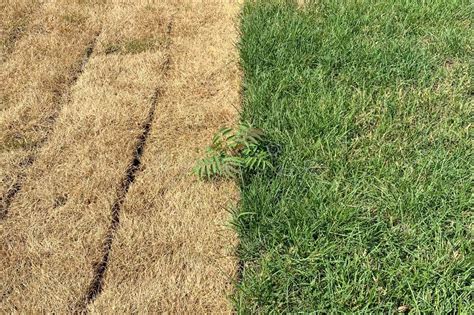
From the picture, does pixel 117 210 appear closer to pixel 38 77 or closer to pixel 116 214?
pixel 116 214

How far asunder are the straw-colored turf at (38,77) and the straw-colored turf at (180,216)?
0.78 m

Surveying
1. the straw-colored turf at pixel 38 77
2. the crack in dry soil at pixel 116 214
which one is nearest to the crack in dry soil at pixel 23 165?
the straw-colored turf at pixel 38 77

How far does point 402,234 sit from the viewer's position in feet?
7.52

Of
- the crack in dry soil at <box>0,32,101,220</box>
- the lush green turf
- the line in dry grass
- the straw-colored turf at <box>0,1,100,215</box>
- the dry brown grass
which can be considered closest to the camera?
the lush green turf

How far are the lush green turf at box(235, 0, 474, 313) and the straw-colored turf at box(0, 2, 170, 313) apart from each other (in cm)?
82

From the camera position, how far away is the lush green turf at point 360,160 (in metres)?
2.10

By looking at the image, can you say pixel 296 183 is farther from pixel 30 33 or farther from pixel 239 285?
pixel 30 33

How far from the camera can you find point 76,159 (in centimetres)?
293

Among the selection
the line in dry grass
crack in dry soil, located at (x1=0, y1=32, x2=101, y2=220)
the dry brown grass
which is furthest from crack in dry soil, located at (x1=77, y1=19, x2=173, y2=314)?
the dry brown grass

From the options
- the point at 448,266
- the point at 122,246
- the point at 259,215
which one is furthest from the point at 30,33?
the point at 448,266

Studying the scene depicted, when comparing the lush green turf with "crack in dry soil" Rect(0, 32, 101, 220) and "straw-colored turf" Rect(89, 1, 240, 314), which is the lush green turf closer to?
"straw-colored turf" Rect(89, 1, 240, 314)

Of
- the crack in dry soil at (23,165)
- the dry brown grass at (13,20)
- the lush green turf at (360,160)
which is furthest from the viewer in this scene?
the dry brown grass at (13,20)

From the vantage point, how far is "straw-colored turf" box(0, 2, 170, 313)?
7.44ft

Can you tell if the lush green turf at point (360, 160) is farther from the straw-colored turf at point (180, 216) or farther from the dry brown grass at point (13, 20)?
the dry brown grass at point (13, 20)
